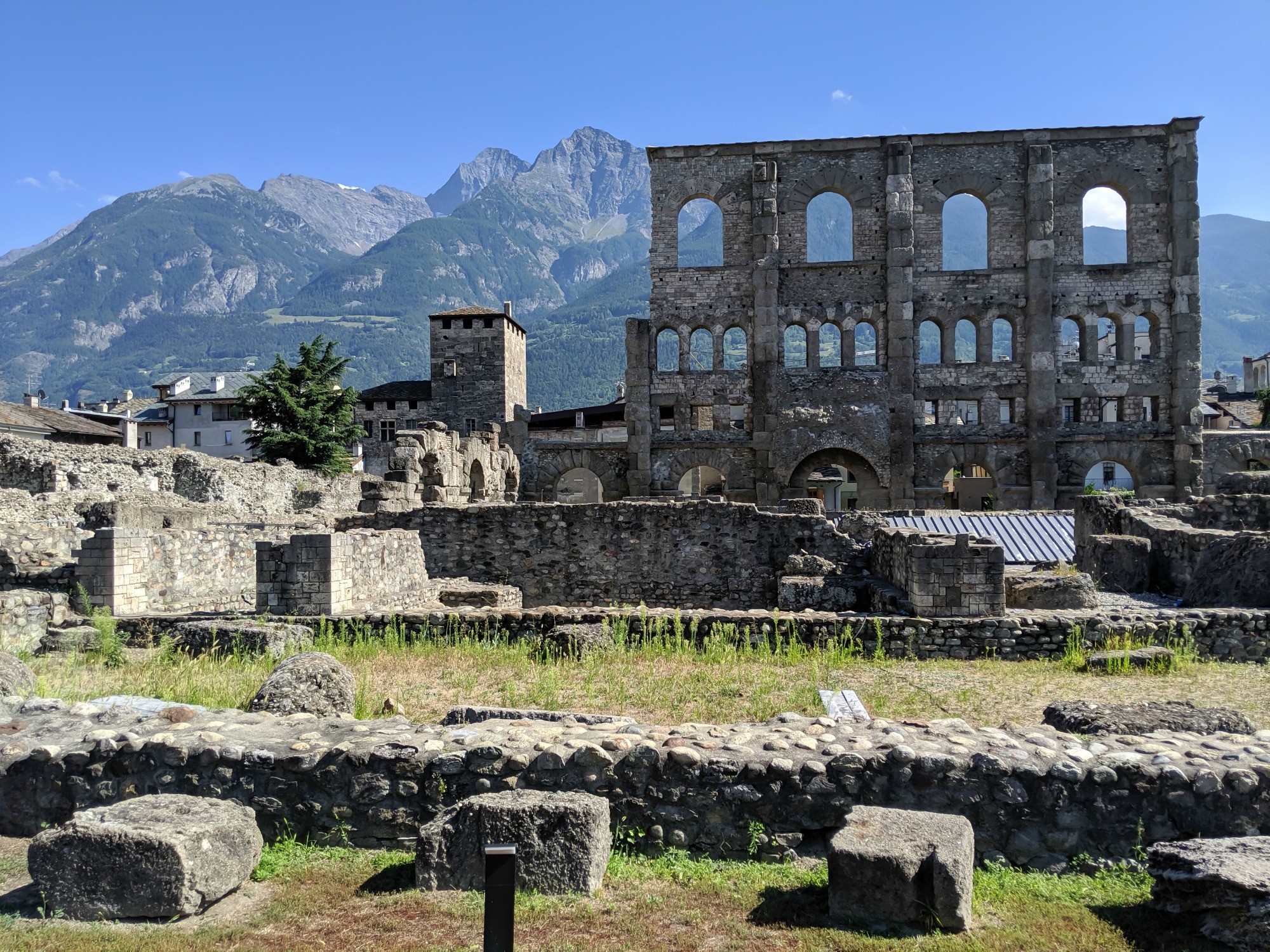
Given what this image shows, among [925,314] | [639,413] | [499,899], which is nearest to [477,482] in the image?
[639,413]

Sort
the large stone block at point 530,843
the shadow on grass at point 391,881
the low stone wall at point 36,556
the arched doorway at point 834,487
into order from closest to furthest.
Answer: the large stone block at point 530,843
the shadow on grass at point 391,881
the low stone wall at point 36,556
the arched doorway at point 834,487

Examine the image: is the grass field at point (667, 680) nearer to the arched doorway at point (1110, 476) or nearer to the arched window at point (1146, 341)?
the arched window at point (1146, 341)

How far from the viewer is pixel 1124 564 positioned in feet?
51.6

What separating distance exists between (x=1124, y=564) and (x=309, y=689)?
45.9 feet

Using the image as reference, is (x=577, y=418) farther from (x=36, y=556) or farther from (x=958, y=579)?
(x=958, y=579)

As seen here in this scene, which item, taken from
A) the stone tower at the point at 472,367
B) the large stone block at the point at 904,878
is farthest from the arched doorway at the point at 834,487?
the large stone block at the point at 904,878

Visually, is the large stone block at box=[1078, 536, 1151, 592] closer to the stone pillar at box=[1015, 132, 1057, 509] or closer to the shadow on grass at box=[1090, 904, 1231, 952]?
the shadow on grass at box=[1090, 904, 1231, 952]

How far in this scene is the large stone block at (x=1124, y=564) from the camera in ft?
51.3

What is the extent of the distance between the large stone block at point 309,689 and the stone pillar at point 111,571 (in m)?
5.95

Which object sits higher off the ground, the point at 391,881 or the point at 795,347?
the point at 795,347

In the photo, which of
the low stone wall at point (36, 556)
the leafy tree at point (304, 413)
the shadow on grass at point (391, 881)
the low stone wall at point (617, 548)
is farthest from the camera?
the leafy tree at point (304, 413)

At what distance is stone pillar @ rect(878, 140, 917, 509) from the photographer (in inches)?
1268

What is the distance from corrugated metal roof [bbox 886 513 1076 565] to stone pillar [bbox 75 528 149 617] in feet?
46.9

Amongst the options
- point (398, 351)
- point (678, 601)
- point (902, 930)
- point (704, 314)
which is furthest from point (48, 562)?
point (398, 351)
